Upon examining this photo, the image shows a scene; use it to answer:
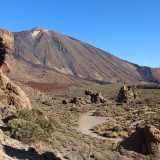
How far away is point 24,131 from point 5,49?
6958 mm

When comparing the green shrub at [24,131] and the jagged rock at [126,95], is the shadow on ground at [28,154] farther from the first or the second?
the jagged rock at [126,95]

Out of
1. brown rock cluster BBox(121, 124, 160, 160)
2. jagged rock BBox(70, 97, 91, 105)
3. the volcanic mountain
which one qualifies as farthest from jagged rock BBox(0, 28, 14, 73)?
the volcanic mountain

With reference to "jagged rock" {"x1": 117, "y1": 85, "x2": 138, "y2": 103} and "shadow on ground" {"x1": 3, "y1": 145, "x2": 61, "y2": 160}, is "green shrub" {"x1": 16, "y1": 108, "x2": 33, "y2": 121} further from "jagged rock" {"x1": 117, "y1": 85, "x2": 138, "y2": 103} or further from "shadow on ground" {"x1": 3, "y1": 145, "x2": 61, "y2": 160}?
"jagged rock" {"x1": 117, "y1": 85, "x2": 138, "y2": 103}


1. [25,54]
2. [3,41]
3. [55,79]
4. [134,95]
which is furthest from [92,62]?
[3,41]

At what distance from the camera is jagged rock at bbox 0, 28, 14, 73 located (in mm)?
13086

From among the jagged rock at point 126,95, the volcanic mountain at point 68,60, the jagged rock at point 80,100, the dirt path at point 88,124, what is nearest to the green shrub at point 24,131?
the dirt path at point 88,124

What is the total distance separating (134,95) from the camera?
4206 cm

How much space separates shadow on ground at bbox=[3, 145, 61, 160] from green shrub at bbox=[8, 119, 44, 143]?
0.62 m

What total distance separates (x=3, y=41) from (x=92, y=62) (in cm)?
16836

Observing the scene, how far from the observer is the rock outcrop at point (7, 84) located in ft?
41.0

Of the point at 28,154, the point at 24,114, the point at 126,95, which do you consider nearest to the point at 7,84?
the point at 24,114

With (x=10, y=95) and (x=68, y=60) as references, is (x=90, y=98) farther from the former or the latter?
(x=68, y=60)

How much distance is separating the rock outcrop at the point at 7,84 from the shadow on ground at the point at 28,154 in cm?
522

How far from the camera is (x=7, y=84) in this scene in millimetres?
12953
